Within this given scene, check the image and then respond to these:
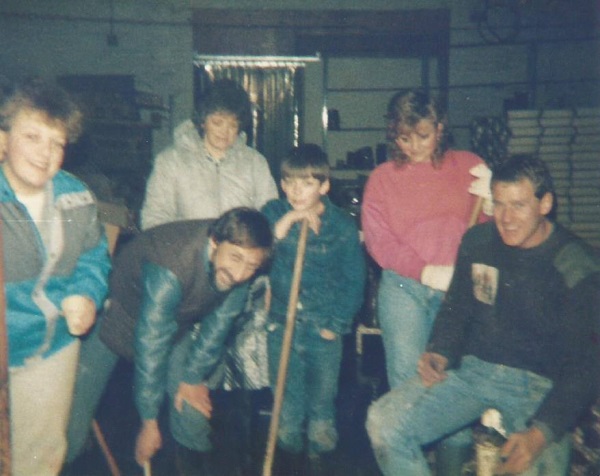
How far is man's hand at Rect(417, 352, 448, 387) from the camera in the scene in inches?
137

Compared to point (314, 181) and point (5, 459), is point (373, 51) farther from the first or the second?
point (5, 459)

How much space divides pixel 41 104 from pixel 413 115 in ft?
6.64

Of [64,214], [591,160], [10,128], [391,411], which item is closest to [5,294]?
[64,214]

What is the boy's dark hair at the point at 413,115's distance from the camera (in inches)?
162

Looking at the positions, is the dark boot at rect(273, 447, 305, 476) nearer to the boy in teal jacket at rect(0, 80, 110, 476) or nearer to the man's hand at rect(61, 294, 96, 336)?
the boy in teal jacket at rect(0, 80, 110, 476)

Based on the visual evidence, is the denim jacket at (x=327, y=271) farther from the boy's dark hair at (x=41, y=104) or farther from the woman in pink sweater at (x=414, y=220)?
the boy's dark hair at (x=41, y=104)

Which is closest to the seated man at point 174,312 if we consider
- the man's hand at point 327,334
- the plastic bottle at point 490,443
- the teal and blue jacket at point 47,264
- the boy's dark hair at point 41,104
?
the teal and blue jacket at point 47,264

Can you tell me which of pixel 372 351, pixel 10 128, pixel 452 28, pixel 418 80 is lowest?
pixel 372 351

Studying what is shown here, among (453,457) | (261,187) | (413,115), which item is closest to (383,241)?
(413,115)

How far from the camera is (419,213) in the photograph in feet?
13.5

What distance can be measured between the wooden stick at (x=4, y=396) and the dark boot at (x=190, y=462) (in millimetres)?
1375

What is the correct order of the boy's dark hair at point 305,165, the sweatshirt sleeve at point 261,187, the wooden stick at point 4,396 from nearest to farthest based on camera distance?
Result: 1. the wooden stick at point 4,396
2. the boy's dark hair at point 305,165
3. the sweatshirt sleeve at point 261,187

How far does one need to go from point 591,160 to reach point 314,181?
3.69m

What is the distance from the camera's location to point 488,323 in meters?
3.46
